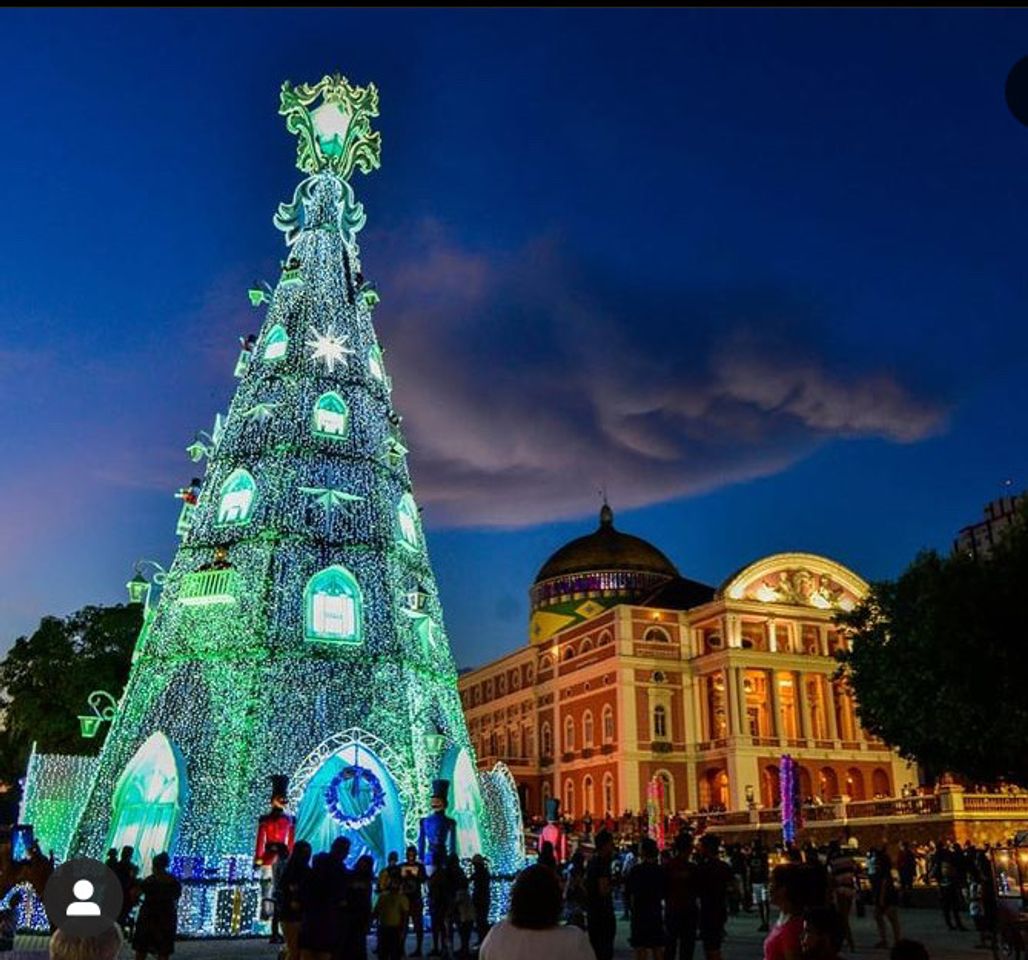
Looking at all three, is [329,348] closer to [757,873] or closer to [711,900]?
[711,900]

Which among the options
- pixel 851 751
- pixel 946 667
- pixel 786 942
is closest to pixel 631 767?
pixel 851 751

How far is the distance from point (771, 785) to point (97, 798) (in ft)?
128

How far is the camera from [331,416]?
2062 centimetres

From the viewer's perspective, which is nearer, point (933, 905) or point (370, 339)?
point (370, 339)

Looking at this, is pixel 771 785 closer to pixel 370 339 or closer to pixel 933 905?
pixel 933 905

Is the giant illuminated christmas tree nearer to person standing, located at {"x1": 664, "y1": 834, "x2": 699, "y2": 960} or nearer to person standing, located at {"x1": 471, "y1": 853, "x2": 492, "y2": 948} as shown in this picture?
person standing, located at {"x1": 471, "y1": 853, "x2": 492, "y2": 948}

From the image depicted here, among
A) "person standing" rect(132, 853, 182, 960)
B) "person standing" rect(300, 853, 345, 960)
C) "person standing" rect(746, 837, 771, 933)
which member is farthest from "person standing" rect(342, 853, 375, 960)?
"person standing" rect(746, 837, 771, 933)

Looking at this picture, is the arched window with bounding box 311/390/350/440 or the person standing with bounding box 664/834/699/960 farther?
the arched window with bounding box 311/390/350/440

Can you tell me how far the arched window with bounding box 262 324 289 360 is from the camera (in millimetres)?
21219

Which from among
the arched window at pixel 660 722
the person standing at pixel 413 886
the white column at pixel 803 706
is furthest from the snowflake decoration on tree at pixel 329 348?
the white column at pixel 803 706

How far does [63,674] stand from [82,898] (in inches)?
1196

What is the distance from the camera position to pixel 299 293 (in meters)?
21.9

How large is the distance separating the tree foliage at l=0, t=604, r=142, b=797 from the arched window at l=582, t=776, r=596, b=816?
29.0 metres

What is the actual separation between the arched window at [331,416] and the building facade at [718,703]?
34.3m
